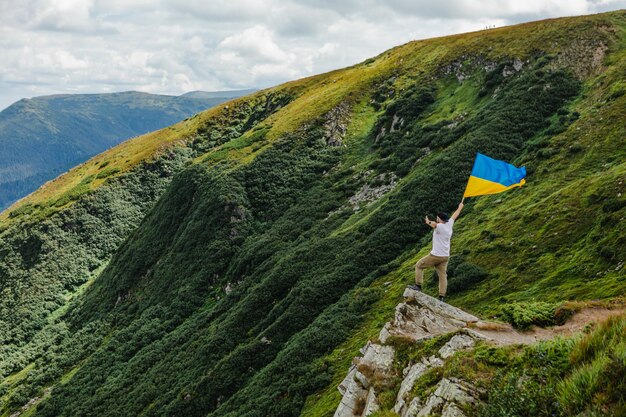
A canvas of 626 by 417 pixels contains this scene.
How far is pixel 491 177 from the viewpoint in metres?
20.1

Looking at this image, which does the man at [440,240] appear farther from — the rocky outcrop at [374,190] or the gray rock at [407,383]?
the rocky outcrop at [374,190]

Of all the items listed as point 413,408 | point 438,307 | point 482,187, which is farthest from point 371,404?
point 482,187

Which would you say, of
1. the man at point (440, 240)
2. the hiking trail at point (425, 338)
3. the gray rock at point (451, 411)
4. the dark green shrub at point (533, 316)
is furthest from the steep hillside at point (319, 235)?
the man at point (440, 240)

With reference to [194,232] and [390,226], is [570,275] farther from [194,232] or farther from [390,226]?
[194,232]

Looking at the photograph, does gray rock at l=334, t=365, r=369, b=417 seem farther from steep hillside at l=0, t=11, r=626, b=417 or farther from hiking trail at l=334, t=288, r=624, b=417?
steep hillside at l=0, t=11, r=626, b=417

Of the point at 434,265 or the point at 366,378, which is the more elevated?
the point at 434,265

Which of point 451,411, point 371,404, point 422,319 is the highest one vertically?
point 451,411

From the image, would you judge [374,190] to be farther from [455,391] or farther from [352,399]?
[455,391]

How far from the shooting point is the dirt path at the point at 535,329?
1516 centimetres

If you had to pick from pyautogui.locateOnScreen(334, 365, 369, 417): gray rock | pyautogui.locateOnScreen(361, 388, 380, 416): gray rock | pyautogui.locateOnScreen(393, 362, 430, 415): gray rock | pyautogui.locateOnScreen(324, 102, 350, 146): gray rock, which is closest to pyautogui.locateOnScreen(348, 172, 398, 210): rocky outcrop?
pyautogui.locateOnScreen(324, 102, 350, 146): gray rock

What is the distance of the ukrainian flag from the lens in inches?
788

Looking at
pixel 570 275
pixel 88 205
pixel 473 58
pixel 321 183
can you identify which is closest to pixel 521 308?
pixel 570 275

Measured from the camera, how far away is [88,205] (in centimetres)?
10888

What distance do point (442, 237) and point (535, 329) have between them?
15.2 ft
